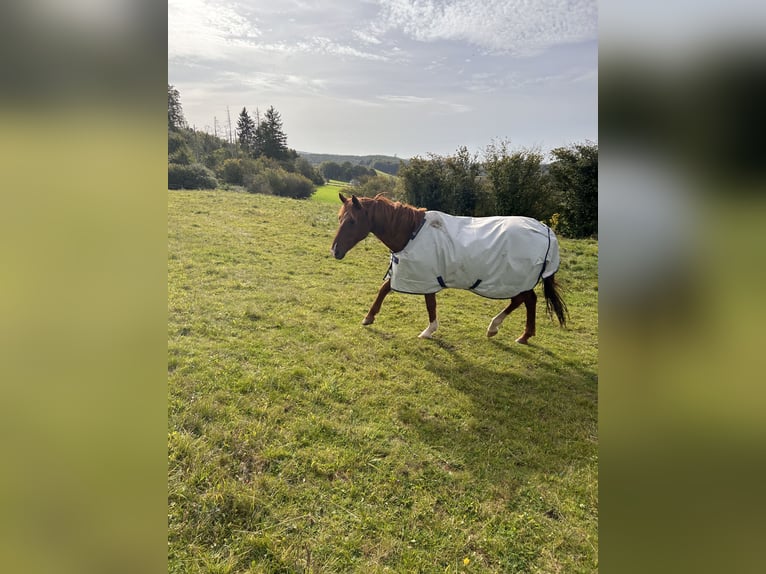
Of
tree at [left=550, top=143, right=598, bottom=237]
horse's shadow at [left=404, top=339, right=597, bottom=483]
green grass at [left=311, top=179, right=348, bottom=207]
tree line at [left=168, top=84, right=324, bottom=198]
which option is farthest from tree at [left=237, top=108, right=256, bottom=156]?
horse's shadow at [left=404, top=339, right=597, bottom=483]

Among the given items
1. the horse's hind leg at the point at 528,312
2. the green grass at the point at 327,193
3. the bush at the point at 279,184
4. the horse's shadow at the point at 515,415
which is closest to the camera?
the horse's shadow at the point at 515,415

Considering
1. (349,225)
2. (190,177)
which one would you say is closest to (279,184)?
(190,177)

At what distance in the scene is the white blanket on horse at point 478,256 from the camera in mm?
4176

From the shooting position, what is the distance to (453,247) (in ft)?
14.0

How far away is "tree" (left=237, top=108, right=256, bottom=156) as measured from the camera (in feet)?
83.3

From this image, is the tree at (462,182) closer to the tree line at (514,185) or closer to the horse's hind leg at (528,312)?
the tree line at (514,185)

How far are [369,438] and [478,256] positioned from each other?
2.29m

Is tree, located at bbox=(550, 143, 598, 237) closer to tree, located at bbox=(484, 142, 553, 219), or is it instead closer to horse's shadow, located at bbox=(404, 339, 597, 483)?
tree, located at bbox=(484, 142, 553, 219)

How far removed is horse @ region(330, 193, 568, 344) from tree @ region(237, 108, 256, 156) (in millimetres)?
23903

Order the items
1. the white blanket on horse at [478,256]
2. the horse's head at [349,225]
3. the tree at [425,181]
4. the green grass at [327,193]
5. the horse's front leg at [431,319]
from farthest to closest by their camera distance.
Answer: the green grass at [327,193]
the tree at [425,181]
the horse's front leg at [431,319]
the horse's head at [349,225]
the white blanket on horse at [478,256]

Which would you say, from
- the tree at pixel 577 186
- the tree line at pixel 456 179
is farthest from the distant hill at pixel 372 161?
the tree at pixel 577 186

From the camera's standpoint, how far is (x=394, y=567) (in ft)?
6.32

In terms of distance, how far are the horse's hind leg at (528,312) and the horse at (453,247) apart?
0.43m
